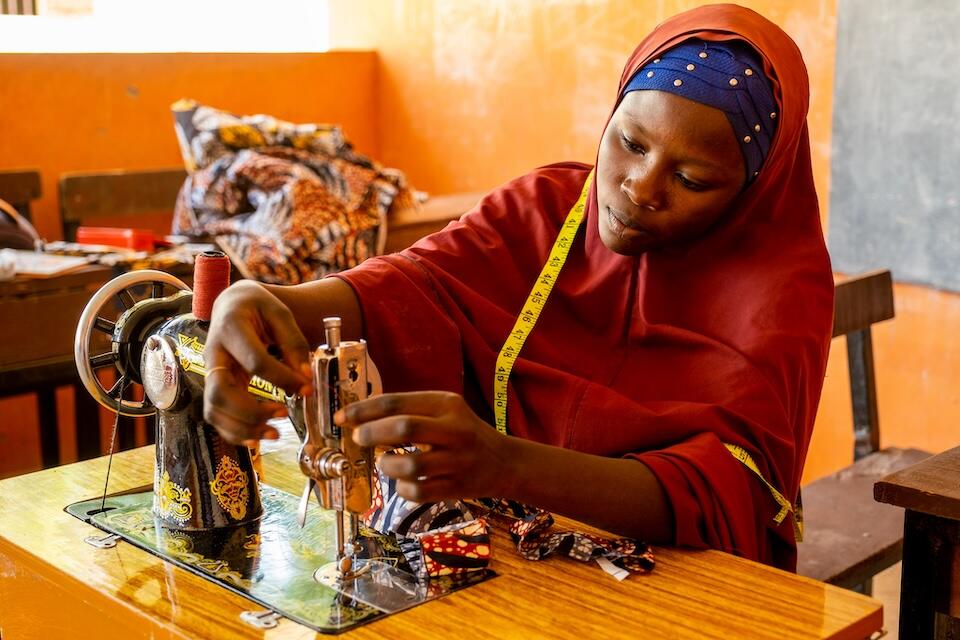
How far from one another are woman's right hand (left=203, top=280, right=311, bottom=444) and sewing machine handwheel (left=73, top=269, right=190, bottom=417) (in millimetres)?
162

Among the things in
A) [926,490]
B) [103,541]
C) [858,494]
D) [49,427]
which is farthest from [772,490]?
[49,427]

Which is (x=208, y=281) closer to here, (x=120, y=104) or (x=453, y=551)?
(x=453, y=551)

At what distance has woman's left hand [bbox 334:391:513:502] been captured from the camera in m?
1.08

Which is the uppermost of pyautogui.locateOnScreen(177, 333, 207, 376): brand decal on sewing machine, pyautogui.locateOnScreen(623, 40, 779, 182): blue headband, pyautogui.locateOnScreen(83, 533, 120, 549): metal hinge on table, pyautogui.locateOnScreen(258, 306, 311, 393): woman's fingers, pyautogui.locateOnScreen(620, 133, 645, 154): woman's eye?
pyautogui.locateOnScreen(623, 40, 779, 182): blue headband

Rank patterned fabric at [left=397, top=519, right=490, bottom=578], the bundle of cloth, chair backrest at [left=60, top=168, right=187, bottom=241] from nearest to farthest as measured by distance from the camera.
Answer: patterned fabric at [left=397, top=519, right=490, bottom=578], the bundle of cloth, chair backrest at [left=60, top=168, right=187, bottom=241]

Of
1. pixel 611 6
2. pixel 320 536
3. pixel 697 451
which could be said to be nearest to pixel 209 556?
pixel 320 536

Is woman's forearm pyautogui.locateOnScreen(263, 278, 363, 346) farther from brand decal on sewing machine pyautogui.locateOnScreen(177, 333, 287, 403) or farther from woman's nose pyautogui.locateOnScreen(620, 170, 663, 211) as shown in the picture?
woman's nose pyautogui.locateOnScreen(620, 170, 663, 211)

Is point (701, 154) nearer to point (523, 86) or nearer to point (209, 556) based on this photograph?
point (209, 556)

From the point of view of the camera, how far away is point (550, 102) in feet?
15.0

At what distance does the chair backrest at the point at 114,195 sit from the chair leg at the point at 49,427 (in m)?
0.99

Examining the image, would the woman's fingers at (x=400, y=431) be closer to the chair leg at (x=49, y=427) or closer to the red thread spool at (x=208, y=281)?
the red thread spool at (x=208, y=281)

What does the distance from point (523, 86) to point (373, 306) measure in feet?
10.8

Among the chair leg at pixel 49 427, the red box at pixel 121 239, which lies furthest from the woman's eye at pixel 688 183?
the chair leg at pixel 49 427

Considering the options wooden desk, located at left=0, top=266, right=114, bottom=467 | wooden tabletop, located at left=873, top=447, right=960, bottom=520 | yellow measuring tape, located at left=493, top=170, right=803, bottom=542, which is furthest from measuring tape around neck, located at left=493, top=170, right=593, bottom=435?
wooden desk, located at left=0, top=266, right=114, bottom=467
